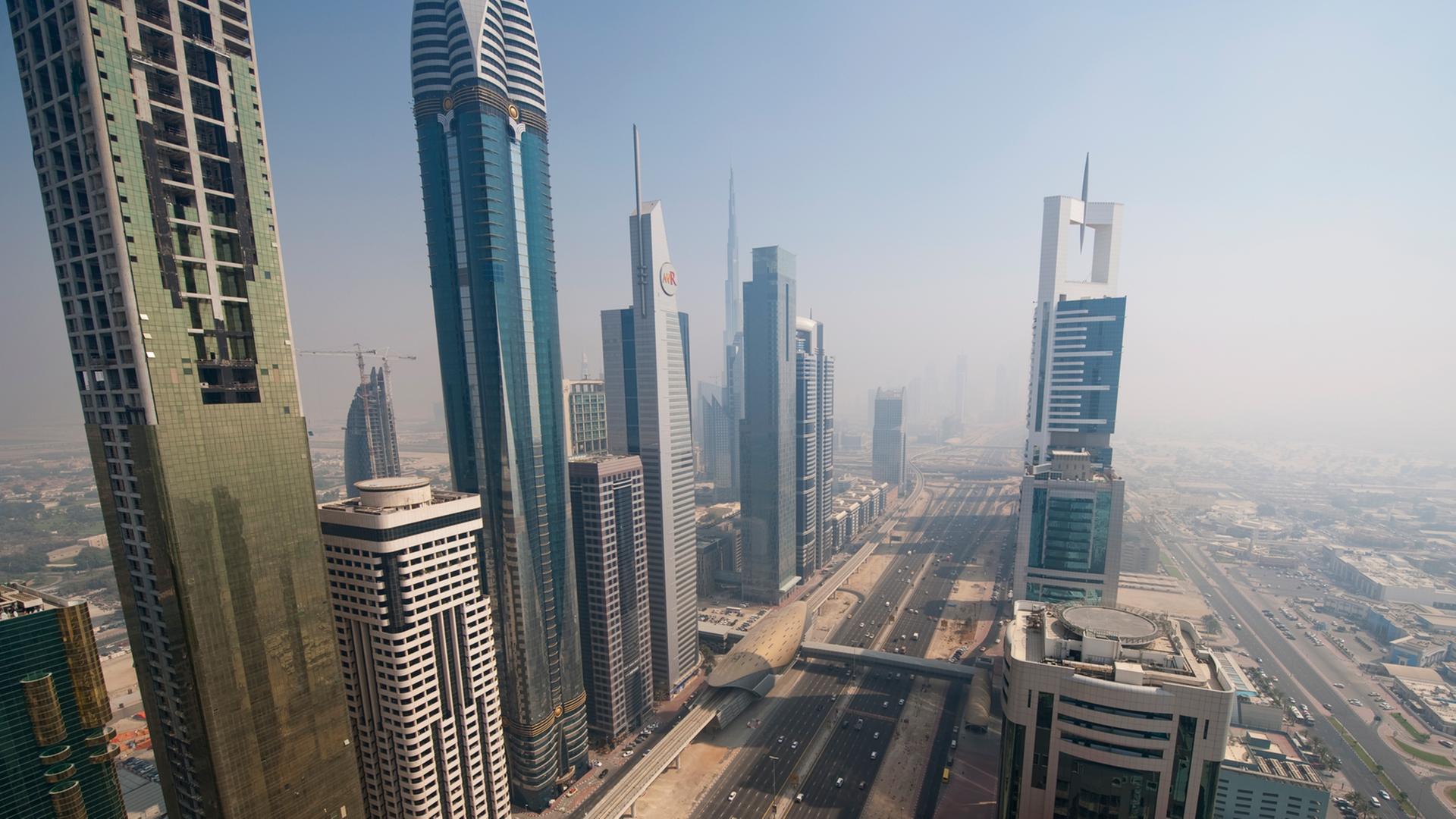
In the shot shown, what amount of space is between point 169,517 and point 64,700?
19.5 metres

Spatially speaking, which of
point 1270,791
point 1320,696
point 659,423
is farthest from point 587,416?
point 1320,696

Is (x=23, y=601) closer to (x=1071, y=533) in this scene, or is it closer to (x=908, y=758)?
(x=908, y=758)

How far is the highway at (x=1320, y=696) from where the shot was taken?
7494 cm

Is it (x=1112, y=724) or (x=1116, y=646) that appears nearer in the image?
(x=1112, y=724)

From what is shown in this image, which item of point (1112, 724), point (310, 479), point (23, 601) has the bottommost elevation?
point (1112, 724)

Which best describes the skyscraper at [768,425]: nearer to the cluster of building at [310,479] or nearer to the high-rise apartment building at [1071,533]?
the cluster of building at [310,479]

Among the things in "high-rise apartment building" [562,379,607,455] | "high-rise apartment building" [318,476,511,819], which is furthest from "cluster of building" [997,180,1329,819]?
"high-rise apartment building" [562,379,607,455]

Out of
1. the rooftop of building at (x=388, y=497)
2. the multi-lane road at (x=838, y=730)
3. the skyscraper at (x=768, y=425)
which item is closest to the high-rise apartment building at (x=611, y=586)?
the multi-lane road at (x=838, y=730)

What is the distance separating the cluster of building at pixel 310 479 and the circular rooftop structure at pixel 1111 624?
180ft

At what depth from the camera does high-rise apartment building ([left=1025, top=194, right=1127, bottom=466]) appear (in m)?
107

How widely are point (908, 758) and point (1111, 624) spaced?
45.0 m

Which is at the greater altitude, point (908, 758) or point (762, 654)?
point (762, 654)

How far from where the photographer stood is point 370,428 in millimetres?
138500

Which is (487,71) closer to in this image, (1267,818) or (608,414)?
(608,414)
